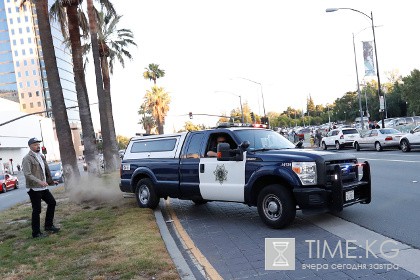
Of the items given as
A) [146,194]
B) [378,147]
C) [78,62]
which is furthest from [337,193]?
[378,147]

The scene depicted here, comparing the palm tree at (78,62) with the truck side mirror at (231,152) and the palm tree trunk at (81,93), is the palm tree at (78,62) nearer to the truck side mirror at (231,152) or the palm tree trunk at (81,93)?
the palm tree trunk at (81,93)

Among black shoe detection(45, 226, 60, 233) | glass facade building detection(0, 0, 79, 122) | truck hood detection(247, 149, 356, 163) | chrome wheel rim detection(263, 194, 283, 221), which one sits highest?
glass facade building detection(0, 0, 79, 122)

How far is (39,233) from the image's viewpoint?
26.1 feet

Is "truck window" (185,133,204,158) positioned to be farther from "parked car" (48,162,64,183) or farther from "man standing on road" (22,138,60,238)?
"parked car" (48,162,64,183)

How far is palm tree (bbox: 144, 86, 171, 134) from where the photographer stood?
60.7 meters

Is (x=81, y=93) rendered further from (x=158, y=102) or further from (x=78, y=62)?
(x=158, y=102)

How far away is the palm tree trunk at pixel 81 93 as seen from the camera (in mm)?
17312

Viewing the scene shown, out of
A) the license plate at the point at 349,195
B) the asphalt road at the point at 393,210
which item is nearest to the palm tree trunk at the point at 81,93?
the asphalt road at the point at 393,210

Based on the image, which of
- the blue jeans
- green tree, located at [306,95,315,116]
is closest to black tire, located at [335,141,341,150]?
the blue jeans

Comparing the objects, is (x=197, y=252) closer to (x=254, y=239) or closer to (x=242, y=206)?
(x=254, y=239)

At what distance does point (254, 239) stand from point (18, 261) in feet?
12.2

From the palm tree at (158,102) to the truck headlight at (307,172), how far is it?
5316 centimetres

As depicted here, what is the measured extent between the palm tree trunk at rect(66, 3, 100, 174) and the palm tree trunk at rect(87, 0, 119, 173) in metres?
4.05

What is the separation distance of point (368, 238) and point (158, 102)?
5593 cm
